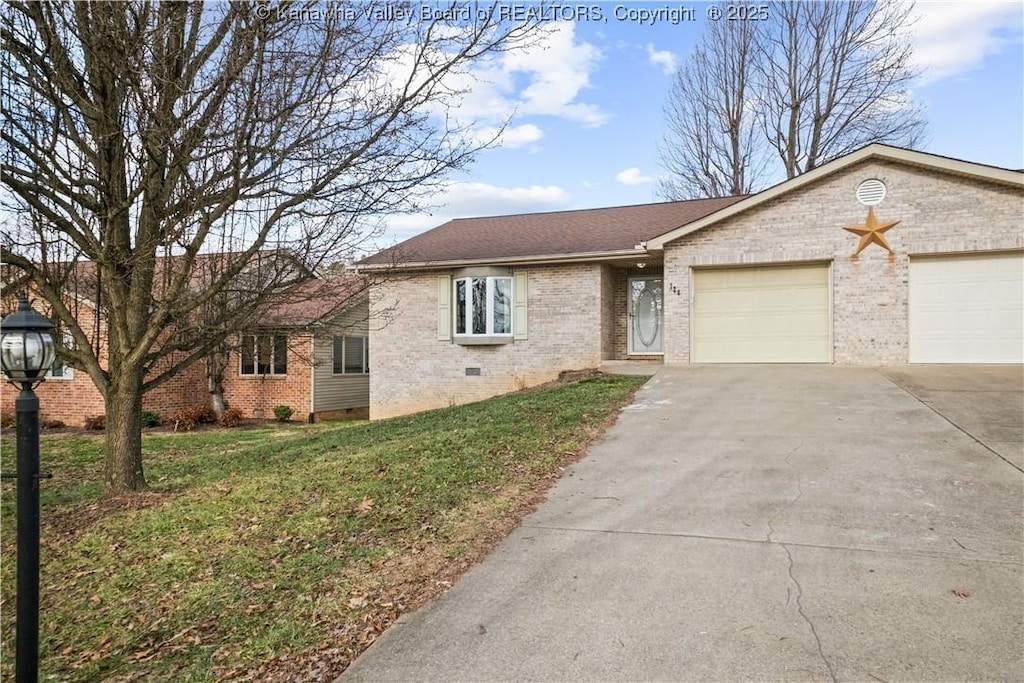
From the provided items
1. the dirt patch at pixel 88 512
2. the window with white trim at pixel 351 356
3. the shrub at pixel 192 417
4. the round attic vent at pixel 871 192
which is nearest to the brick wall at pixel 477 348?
the window with white trim at pixel 351 356

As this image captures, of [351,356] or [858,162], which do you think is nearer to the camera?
[858,162]

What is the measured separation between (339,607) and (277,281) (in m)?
3.78

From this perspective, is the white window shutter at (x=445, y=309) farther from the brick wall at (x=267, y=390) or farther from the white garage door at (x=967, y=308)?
the white garage door at (x=967, y=308)

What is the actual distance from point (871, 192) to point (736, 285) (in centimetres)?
309

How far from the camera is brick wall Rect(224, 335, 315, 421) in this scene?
64.1 feet

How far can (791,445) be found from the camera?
7676 millimetres

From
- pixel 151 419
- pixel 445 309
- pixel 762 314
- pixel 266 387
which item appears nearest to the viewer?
pixel 762 314

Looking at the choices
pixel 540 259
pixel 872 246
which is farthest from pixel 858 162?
pixel 540 259

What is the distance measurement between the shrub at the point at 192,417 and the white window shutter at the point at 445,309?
22.3 ft

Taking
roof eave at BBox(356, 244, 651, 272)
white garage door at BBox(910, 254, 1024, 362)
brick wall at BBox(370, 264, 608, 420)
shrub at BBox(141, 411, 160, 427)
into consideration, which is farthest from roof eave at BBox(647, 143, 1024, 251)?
shrub at BBox(141, 411, 160, 427)

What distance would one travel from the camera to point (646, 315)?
16500 mm

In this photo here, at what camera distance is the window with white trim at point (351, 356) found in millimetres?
20766

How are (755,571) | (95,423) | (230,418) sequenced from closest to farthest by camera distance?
(755,571) < (95,423) < (230,418)

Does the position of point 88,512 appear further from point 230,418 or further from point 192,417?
point 230,418
